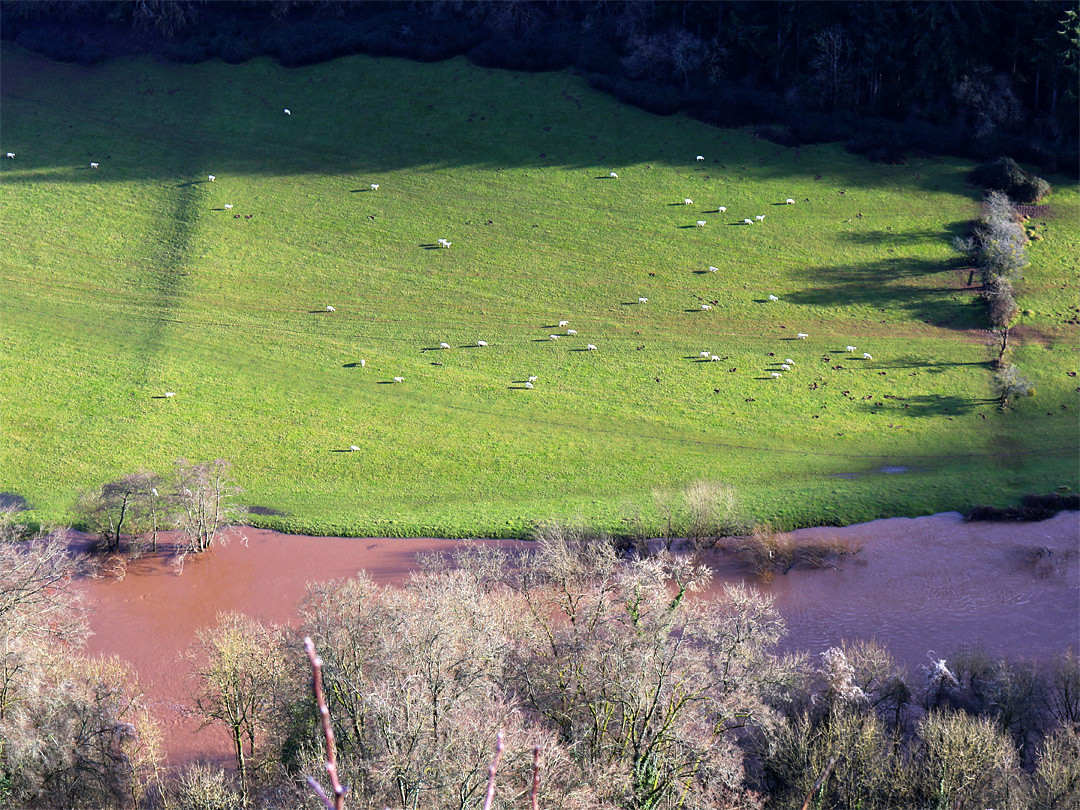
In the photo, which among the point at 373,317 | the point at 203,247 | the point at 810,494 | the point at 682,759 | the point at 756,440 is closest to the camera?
the point at 682,759

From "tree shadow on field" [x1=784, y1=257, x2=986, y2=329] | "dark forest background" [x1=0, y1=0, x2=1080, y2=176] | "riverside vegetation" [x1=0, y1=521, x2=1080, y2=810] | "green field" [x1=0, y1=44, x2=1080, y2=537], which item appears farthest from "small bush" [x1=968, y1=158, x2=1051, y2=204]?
"riverside vegetation" [x1=0, y1=521, x2=1080, y2=810]

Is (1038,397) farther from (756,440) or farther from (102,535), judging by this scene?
(102,535)

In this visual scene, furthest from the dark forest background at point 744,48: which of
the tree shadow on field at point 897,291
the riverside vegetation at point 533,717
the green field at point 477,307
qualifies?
the riverside vegetation at point 533,717

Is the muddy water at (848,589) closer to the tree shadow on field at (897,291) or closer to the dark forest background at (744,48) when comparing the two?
the tree shadow on field at (897,291)

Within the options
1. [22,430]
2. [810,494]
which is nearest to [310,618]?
[810,494]

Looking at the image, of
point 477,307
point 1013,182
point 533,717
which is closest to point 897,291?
point 1013,182

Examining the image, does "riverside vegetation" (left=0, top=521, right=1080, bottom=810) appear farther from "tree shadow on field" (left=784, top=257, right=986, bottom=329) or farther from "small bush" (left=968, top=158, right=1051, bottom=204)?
"small bush" (left=968, top=158, right=1051, bottom=204)

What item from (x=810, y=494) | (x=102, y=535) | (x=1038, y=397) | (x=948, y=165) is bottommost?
(x=102, y=535)

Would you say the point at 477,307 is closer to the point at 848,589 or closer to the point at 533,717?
the point at 848,589
